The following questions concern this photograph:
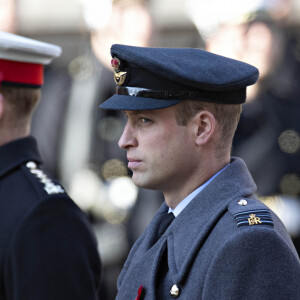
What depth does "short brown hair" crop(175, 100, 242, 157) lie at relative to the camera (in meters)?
2.14

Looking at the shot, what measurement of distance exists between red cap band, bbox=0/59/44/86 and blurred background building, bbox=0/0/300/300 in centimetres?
240

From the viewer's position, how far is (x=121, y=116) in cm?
533

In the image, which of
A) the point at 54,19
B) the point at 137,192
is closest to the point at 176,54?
the point at 137,192

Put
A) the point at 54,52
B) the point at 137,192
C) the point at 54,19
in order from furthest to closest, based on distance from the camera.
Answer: the point at 54,19
the point at 137,192
the point at 54,52

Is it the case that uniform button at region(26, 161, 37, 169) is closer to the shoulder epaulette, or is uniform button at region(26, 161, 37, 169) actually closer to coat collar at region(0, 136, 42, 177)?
coat collar at region(0, 136, 42, 177)

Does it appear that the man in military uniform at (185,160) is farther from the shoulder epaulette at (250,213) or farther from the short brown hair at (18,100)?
the short brown hair at (18,100)

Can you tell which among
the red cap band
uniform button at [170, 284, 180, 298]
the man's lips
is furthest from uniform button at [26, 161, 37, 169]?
uniform button at [170, 284, 180, 298]

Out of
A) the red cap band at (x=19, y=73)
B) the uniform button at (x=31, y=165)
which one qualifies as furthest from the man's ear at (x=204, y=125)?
the red cap band at (x=19, y=73)

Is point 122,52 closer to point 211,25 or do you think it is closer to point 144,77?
point 144,77

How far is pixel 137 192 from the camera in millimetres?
5258

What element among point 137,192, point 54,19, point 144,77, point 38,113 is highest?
point 144,77

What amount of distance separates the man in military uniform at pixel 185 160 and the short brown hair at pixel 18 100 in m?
0.56

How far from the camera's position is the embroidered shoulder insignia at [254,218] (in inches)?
76.4

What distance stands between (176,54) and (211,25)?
11.0 ft
